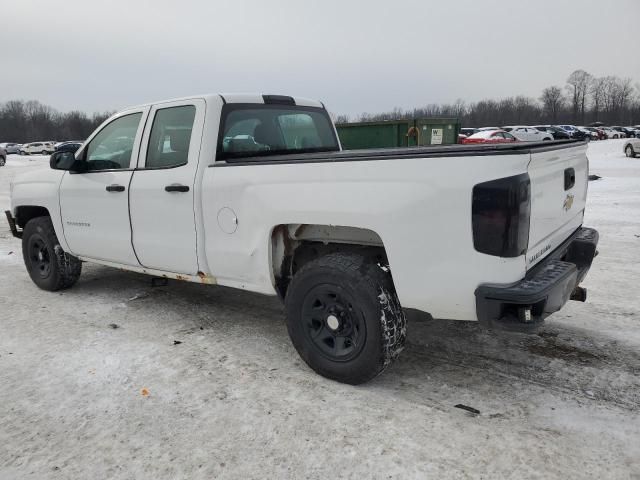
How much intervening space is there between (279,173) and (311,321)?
1.01 meters

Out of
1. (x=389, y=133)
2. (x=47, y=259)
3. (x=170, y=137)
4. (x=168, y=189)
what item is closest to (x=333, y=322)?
(x=168, y=189)

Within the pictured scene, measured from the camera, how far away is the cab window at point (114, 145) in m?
4.63

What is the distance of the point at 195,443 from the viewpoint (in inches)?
109

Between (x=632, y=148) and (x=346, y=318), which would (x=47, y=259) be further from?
(x=632, y=148)

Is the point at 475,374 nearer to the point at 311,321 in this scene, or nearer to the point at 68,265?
the point at 311,321

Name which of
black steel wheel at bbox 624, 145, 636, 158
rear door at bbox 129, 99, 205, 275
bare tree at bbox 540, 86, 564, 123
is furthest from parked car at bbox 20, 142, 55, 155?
bare tree at bbox 540, 86, 564, 123

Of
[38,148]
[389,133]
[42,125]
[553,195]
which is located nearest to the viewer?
[553,195]

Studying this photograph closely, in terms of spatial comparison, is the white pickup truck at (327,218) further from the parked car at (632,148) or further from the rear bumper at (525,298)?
the parked car at (632,148)

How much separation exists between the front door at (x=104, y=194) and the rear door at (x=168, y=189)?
0.15 metres

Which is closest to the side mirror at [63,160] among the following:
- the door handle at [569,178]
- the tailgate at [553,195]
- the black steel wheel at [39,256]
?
the black steel wheel at [39,256]

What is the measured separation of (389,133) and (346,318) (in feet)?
32.7

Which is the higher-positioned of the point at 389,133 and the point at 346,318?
the point at 389,133

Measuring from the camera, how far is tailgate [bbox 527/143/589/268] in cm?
286

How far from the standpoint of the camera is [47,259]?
568 cm
